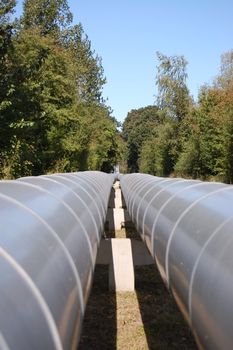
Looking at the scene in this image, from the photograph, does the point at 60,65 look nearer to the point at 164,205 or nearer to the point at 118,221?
the point at 118,221

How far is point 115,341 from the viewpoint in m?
6.16

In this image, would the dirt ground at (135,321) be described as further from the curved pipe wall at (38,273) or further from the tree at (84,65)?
the tree at (84,65)

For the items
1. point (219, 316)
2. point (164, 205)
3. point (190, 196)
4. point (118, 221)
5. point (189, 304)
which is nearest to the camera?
point (219, 316)

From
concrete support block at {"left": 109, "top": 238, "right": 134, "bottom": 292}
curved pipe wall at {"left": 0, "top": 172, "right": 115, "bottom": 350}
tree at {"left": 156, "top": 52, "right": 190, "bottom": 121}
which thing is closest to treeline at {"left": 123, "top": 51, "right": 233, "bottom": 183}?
tree at {"left": 156, "top": 52, "right": 190, "bottom": 121}

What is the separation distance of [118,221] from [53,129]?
14.3 m

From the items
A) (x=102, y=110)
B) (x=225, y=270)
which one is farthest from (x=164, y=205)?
(x=102, y=110)

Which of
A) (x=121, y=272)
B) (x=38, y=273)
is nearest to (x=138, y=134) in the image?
(x=121, y=272)

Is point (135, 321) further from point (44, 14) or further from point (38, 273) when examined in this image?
point (44, 14)

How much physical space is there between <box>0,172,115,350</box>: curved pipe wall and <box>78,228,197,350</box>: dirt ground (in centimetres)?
225

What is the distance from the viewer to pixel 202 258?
333cm

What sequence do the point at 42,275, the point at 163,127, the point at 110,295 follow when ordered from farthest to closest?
1. the point at 163,127
2. the point at 110,295
3. the point at 42,275

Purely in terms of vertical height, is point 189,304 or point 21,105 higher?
point 21,105

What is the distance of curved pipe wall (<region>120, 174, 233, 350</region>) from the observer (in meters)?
2.73

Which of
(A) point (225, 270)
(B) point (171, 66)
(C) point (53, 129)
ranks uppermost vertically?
(B) point (171, 66)
